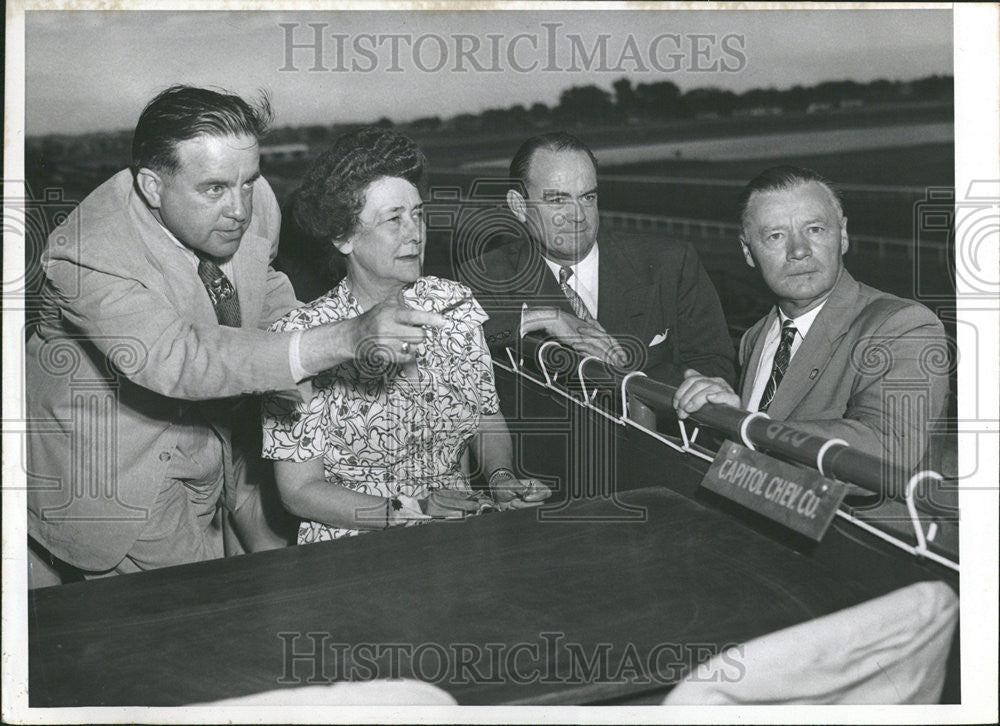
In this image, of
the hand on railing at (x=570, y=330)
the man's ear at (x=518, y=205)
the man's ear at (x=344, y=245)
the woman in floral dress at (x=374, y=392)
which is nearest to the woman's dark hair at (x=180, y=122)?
the woman in floral dress at (x=374, y=392)

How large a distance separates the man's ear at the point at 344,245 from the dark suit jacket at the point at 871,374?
97 cm

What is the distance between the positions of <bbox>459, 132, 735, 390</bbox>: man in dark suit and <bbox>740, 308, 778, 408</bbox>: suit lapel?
19cm

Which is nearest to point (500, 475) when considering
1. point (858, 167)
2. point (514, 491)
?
point (514, 491)

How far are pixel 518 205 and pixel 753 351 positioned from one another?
2.36 ft

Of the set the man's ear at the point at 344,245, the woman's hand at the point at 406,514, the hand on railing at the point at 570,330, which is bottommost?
the woman's hand at the point at 406,514

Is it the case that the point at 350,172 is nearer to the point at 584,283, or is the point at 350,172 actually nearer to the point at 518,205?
the point at 518,205

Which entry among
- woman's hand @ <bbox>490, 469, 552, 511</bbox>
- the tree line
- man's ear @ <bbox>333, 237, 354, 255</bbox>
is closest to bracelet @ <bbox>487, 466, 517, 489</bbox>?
woman's hand @ <bbox>490, 469, 552, 511</bbox>

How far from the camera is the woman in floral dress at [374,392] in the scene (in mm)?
1903

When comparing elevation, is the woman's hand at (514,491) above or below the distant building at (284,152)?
below

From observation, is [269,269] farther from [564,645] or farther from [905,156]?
[905,156]

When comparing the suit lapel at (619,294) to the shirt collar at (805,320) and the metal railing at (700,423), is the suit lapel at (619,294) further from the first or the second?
the shirt collar at (805,320)

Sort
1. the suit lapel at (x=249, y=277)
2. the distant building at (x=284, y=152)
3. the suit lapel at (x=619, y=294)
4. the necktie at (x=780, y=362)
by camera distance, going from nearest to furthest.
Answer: the necktie at (x=780, y=362), the suit lapel at (x=249, y=277), the distant building at (x=284, y=152), the suit lapel at (x=619, y=294)

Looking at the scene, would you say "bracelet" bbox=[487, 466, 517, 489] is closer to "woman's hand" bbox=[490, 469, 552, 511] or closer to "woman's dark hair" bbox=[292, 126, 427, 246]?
"woman's hand" bbox=[490, 469, 552, 511]

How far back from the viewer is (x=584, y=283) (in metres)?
2.56
